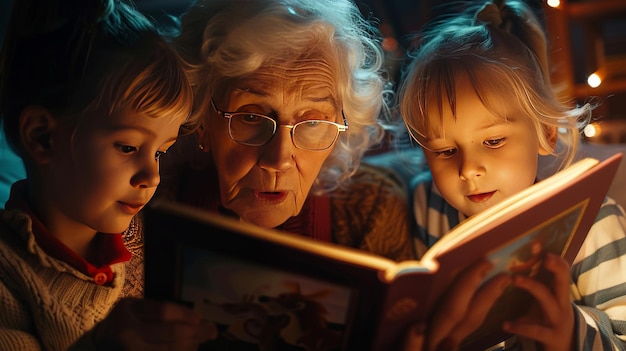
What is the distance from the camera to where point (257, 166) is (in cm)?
107

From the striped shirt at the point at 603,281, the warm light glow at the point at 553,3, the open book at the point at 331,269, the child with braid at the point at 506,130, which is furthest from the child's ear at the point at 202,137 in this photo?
the warm light glow at the point at 553,3

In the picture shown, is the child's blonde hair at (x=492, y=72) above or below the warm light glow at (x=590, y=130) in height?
above

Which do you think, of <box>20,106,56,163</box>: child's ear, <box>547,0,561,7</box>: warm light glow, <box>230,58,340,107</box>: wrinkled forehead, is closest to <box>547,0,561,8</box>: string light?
<box>547,0,561,7</box>: warm light glow

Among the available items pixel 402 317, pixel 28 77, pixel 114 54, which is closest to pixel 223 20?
pixel 114 54

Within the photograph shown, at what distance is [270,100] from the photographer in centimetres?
106

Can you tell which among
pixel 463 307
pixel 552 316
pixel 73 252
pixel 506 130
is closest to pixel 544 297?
pixel 552 316

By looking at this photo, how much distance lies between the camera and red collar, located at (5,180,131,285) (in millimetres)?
984

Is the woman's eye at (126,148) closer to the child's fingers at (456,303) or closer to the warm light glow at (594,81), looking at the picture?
the child's fingers at (456,303)

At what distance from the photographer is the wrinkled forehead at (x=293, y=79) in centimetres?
106

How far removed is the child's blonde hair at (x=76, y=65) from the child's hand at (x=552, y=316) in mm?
672

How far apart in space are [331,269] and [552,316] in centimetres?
41

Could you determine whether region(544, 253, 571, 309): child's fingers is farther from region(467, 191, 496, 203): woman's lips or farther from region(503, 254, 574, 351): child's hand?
region(467, 191, 496, 203): woman's lips

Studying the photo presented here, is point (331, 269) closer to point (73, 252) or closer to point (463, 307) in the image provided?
point (463, 307)

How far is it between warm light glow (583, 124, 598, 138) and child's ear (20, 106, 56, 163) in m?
0.94
